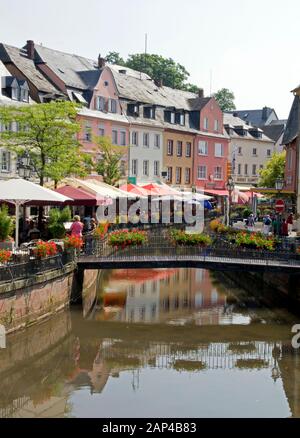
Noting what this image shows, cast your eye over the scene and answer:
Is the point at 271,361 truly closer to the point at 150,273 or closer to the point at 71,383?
the point at 71,383

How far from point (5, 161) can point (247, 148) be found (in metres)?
41.4

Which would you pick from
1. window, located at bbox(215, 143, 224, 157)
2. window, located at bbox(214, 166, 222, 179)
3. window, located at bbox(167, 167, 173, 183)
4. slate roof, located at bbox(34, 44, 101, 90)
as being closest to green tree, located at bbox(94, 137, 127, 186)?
slate roof, located at bbox(34, 44, 101, 90)

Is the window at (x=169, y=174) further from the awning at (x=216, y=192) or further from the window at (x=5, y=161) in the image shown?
the window at (x=5, y=161)

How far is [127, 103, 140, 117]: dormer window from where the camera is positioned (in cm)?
5644

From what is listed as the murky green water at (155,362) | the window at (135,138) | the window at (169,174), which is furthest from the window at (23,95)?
the window at (169,174)

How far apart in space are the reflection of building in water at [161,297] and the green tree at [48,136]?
248 inches

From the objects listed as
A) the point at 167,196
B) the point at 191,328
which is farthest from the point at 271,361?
the point at 167,196

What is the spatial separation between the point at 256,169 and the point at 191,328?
58.0 meters

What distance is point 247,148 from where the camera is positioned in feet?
257

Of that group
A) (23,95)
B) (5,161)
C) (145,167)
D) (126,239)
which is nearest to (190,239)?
(126,239)

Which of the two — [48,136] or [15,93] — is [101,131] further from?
[48,136]

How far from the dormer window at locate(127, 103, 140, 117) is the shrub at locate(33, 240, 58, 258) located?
34.2 meters

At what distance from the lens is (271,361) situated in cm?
2059

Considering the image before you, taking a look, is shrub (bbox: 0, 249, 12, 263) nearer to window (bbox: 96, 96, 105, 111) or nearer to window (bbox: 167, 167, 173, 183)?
window (bbox: 96, 96, 105, 111)
